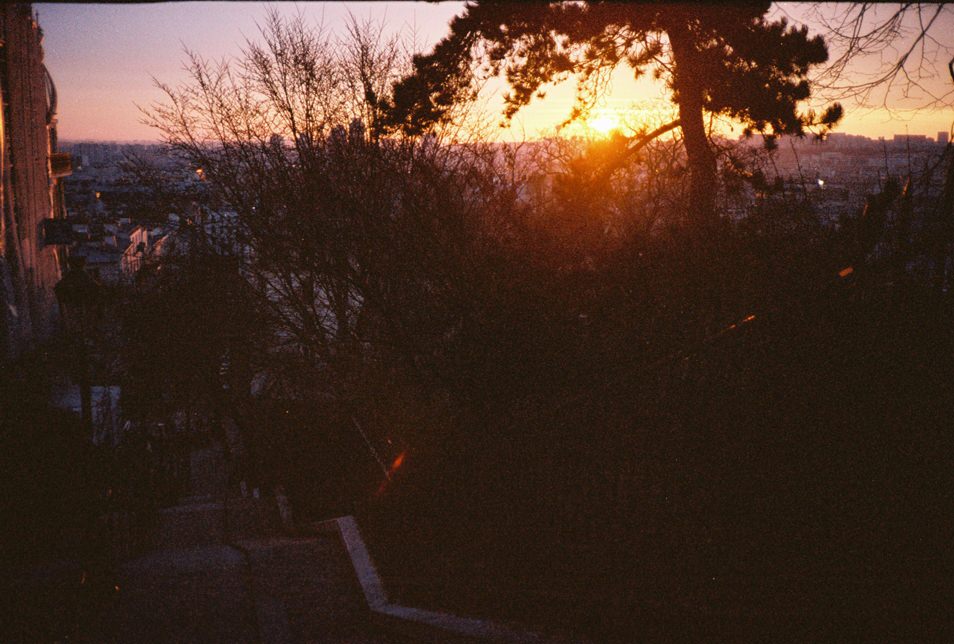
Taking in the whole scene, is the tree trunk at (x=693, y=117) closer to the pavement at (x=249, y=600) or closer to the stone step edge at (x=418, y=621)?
the stone step edge at (x=418, y=621)

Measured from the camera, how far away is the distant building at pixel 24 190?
2350 centimetres

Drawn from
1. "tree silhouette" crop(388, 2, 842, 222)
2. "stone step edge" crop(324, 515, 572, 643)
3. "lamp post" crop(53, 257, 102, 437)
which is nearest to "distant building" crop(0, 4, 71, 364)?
"lamp post" crop(53, 257, 102, 437)

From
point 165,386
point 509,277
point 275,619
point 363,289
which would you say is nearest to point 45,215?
point 165,386

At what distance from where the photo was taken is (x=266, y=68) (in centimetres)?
1750

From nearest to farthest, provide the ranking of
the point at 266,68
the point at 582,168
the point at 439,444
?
1. the point at 439,444
2. the point at 582,168
3. the point at 266,68

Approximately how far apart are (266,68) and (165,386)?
13.5 metres

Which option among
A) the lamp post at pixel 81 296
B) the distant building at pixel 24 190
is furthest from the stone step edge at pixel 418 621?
the distant building at pixel 24 190

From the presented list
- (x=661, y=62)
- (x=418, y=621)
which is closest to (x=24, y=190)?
(x=661, y=62)

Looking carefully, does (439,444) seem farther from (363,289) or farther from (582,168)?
(582,168)

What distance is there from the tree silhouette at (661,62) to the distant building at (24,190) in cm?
1480

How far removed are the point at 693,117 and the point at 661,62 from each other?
43.1 inches

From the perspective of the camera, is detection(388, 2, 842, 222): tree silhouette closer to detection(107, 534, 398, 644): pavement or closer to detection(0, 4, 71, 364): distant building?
detection(107, 534, 398, 644): pavement

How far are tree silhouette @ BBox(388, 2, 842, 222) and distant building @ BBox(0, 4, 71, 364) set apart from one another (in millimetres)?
14799

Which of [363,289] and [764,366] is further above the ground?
[363,289]
